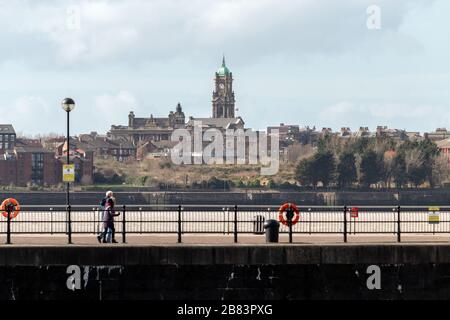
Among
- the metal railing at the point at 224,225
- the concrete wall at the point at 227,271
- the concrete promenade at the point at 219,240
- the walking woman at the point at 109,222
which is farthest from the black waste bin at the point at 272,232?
the walking woman at the point at 109,222

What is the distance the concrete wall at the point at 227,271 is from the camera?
1252 inches

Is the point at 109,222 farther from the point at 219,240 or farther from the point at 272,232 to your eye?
the point at 272,232

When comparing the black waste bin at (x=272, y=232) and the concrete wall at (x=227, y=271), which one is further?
the black waste bin at (x=272, y=232)

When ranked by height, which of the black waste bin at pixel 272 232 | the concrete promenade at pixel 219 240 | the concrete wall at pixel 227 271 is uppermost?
the black waste bin at pixel 272 232

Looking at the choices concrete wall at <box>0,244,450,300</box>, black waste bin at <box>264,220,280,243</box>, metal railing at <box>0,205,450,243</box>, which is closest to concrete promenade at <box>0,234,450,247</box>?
metal railing at <box>0,205,450,243</box>

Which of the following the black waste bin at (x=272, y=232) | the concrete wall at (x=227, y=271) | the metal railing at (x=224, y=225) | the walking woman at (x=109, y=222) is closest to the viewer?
the concrete wall at (x=227, y=271)

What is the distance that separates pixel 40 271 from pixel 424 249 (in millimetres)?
8682

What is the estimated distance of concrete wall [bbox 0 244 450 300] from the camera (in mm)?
31797

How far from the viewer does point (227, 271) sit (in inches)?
1264

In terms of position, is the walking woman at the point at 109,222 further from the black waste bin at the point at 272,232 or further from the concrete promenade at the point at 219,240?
the black waste bin at the point at 272,232

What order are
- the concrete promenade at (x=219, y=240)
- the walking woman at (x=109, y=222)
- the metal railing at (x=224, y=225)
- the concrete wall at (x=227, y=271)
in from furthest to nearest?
1. the metal railing at (x=224, y=225)
2. the walking woman at (x=109, y=222)
3. the concrete promenade at (x=219, y=240)
4. the concrete wall at (x=227, y=271)

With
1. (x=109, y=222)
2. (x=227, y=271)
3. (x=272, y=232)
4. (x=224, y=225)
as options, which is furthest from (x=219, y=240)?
(x=227, y=271)
